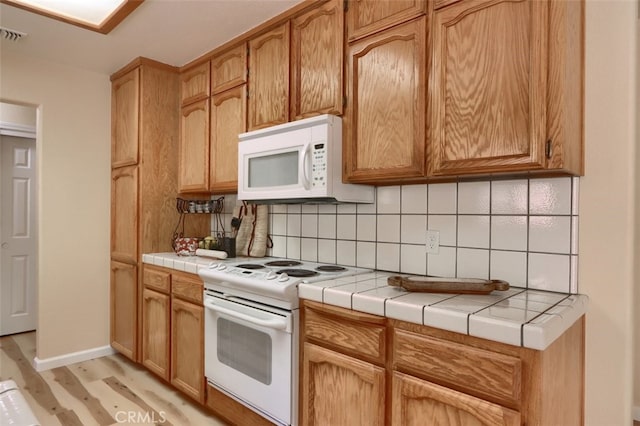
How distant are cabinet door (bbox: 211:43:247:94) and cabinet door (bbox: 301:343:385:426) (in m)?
1.70

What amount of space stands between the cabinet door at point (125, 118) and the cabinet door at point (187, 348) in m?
1.21

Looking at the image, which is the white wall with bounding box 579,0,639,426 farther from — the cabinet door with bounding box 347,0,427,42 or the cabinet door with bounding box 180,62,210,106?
the cabinet door with bounding box 180,62,210,106

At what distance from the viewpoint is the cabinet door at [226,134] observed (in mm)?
2439

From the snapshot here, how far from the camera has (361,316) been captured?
55.5 inches

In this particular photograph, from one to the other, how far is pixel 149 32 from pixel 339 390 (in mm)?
2303

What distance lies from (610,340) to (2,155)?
472 centimetres

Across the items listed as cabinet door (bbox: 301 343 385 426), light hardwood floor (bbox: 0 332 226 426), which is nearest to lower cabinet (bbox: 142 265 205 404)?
light hardwood floor (bbox: 0 332 226 426)

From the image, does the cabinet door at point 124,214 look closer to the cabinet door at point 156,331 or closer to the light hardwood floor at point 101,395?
the cabinet door at point 156,331

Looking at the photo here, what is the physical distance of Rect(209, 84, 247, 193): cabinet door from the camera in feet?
8.00

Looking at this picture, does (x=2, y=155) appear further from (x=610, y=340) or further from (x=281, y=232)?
(x=610, y=340)

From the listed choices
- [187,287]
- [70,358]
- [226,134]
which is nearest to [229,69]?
[226,134]

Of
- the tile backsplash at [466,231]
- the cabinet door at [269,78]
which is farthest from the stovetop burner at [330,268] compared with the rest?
the cabinet door at [269,78]

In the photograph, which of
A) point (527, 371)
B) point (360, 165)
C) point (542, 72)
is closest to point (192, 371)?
point (360, 165)

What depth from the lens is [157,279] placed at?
2639 millimetres
